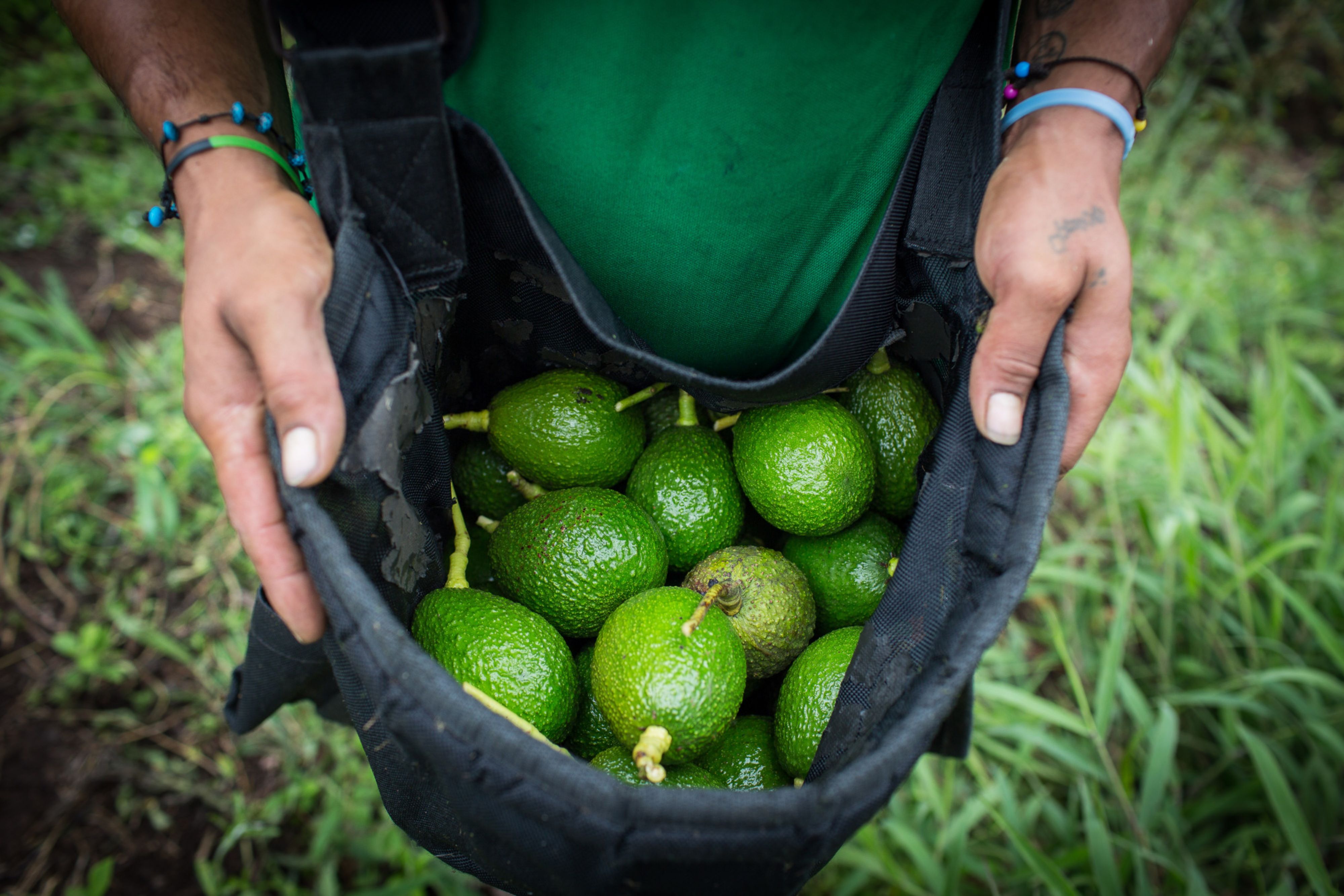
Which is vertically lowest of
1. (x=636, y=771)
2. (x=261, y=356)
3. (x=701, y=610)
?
(x=636, y=771)

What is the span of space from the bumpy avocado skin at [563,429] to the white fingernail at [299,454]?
665 millimetres

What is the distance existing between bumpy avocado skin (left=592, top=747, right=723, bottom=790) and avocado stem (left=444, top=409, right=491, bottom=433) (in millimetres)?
846

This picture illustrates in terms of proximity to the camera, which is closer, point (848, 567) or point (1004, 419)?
point (1004, 419)

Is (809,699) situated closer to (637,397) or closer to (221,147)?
(637,397)

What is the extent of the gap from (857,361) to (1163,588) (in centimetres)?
226

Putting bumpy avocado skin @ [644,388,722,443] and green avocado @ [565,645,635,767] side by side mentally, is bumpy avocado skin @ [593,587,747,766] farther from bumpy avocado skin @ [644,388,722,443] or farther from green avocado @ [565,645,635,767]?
bumpy avocado skin @ [644,388,722,443]

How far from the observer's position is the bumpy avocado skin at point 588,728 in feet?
A: 5.54

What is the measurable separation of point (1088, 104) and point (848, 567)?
114 cm

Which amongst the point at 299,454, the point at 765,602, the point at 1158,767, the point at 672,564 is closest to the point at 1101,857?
the point at 1158,767

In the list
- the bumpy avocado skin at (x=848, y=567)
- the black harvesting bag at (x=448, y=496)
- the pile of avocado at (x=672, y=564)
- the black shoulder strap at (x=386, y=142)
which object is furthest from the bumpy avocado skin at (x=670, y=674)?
the black shoulder strap at (x=386, y=142)

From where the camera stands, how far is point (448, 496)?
170 centimetres

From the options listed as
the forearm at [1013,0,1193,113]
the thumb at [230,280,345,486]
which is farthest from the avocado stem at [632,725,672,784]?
the forearm at [1013,0,1193,113]

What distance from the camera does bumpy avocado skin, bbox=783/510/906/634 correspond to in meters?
1.81

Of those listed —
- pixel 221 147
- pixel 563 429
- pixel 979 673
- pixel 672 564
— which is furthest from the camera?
pixel 979 673
